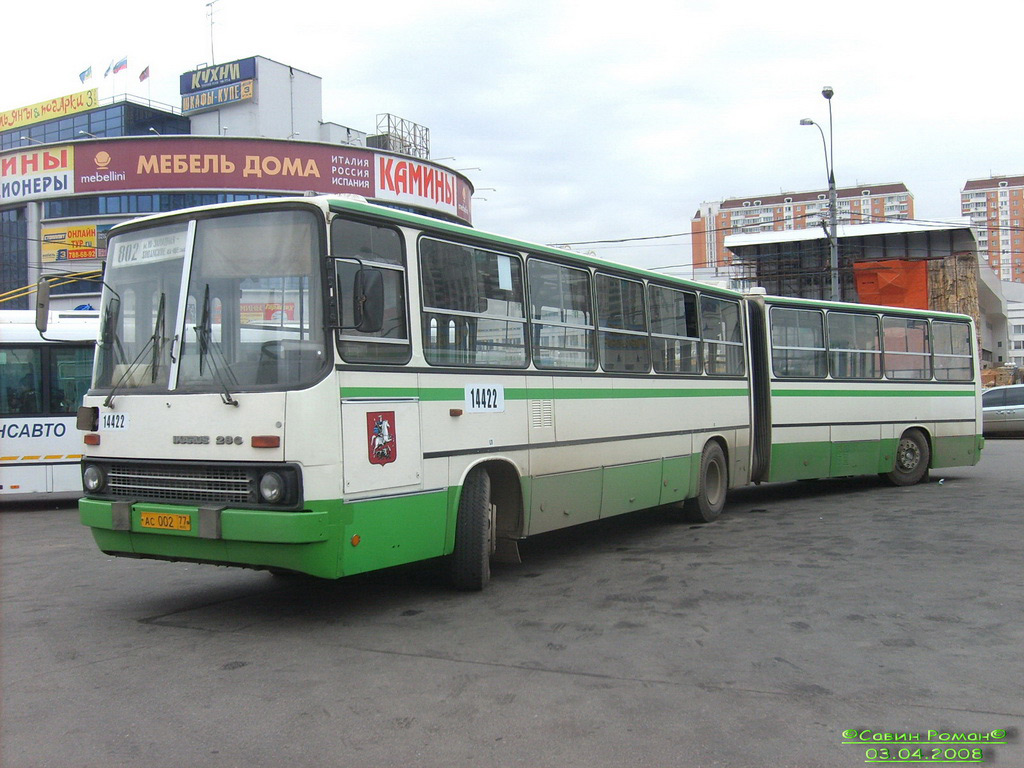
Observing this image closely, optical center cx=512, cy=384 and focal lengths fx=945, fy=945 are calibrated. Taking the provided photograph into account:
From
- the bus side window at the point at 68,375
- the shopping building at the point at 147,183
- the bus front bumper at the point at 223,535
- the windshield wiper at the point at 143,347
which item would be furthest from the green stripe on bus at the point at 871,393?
the shopping building at the point at 147,183

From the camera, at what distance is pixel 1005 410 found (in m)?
27.2

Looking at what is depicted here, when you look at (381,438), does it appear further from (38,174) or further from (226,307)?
(38,174)

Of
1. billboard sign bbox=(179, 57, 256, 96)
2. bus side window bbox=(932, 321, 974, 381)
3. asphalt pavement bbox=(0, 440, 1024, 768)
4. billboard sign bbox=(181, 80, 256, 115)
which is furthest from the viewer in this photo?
billboard sign bbox=(181, 80, 256, 115)

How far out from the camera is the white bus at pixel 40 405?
14836mm

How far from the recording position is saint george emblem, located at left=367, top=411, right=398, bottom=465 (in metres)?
6.67

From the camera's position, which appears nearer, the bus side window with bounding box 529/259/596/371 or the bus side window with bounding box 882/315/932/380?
the bus side window with bounding box 529/259/596/371

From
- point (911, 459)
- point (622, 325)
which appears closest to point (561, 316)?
point (622, 325)

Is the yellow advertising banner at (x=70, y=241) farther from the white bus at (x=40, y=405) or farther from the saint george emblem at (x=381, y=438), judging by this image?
the saint george emblem at (x=381, y=438)

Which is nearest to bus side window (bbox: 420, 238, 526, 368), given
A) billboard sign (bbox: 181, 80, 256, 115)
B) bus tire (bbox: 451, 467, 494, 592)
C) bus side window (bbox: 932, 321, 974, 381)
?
bus tire (bbox: 451, 467, 494, 592)

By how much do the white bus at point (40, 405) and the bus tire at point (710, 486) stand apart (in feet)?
31.0

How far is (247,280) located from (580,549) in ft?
16.7

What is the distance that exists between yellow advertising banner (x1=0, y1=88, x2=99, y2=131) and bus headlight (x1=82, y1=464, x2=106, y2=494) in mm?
68413

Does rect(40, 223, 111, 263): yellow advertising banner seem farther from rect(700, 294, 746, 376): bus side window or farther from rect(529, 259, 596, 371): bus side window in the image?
rect(529, 259, 596, 371): bus side window

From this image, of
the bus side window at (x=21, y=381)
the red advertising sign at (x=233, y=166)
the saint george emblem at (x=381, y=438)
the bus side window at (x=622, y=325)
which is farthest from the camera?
the red advertising sign at (x=233, y=166)
